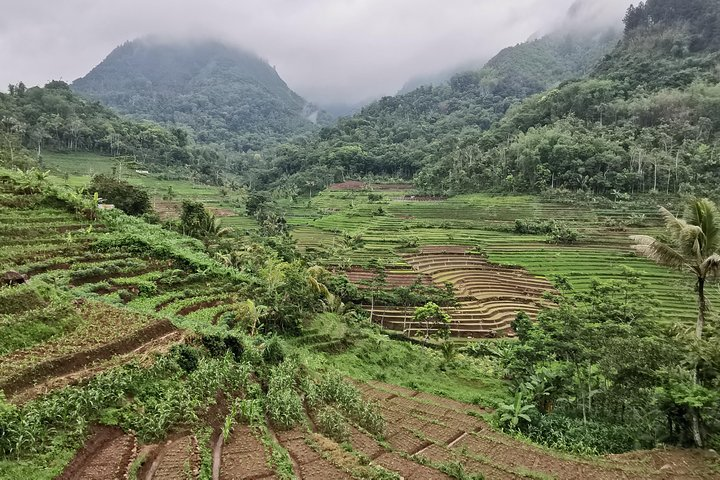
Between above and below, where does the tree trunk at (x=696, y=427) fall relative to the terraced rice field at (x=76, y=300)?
below

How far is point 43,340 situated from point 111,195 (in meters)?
22.3

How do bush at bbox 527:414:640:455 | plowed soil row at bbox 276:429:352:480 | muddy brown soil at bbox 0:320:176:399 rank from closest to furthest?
plowed soil row at bbox 276:429:352:480, muddy brown soil at bbox 0:320:176:399, bush at bbox 527:414:640:455

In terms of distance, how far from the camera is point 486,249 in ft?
147

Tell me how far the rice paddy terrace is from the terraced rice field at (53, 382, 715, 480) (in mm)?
15886

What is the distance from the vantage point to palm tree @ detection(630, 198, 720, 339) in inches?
487

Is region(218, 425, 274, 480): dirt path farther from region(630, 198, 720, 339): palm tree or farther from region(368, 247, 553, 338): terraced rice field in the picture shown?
region(368, 247, 553, 338): terraced rice field

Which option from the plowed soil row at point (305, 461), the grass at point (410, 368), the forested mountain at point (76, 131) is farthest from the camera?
the forested mountain at point (76, 131)

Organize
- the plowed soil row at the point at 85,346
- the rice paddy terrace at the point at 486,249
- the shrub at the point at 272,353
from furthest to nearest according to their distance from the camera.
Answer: the rice paddy terrace at the point at 486,249 → the shrub at the point at 272,353 → the plowed soil row at the point at 85,346

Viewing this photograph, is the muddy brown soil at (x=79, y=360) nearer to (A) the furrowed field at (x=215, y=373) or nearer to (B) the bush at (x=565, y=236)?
(A) the furrowed field at (x=215, y=373)

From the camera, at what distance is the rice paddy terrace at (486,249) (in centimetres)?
3288

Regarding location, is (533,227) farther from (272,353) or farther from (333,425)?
(333,425)

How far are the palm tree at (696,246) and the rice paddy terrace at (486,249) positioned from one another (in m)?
12.4

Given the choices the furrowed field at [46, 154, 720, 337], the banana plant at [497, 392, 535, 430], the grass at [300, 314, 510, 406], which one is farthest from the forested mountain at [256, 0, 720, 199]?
the banana plant at [497, 392, 535, 430]

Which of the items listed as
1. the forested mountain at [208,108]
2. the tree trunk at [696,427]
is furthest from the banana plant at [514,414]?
the forested mountain at [208,108]
